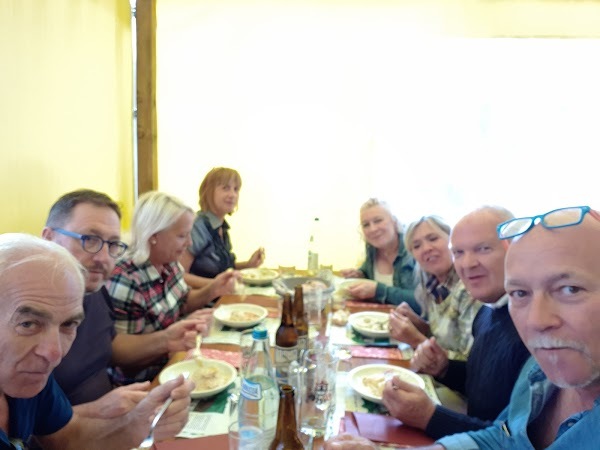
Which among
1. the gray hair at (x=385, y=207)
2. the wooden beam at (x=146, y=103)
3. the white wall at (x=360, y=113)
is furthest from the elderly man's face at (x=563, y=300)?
the wooden beam at (x=146, y=103)

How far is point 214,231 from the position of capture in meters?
3.17

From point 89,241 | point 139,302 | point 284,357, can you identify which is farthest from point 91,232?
point 284,357

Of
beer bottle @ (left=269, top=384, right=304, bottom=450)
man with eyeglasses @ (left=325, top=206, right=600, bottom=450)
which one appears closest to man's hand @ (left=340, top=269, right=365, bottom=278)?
man with eyeglasses @ (left=325, top=206, right=600, bottom=450)

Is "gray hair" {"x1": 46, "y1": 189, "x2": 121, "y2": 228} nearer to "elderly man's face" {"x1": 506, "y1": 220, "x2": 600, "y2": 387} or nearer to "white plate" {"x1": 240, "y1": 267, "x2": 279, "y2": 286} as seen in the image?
"white plate" {"x1": 240, "y1": 267, "x2": 279, "y2": 286}

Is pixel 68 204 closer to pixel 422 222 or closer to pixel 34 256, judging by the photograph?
pixel 34 256

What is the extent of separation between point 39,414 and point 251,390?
0.60m

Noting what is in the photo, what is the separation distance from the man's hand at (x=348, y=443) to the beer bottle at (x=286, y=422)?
10 cm

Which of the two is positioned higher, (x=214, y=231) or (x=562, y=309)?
(x=562, y=309)

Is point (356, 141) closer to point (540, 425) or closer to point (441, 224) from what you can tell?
point (441, 224)

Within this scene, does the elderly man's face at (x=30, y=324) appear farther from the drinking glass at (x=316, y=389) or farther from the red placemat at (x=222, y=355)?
the red placemat at (x=222, y=355)

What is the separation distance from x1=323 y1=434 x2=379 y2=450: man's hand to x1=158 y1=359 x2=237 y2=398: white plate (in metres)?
0.42

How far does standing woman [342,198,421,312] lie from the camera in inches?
100

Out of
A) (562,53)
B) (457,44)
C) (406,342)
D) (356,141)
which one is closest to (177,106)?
(356,141)

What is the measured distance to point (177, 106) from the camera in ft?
11.9
